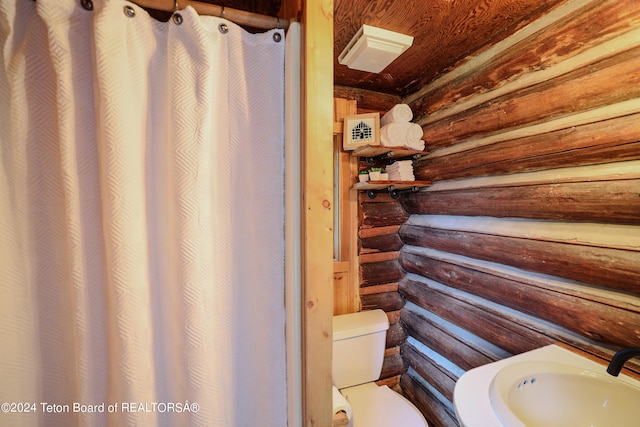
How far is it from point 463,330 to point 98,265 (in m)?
1.77

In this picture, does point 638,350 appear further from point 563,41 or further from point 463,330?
point 563,41

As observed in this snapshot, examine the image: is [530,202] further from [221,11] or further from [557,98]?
[221,11]

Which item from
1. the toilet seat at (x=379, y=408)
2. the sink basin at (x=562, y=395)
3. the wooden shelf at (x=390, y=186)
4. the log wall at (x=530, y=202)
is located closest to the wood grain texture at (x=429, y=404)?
the log wall at (x=530, y=202)

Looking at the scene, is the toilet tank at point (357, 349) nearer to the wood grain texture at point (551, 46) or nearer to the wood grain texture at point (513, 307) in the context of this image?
the wood grain texture at point (513, 307)

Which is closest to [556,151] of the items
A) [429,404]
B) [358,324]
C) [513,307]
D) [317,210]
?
[513,307]

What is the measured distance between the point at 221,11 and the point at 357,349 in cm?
179

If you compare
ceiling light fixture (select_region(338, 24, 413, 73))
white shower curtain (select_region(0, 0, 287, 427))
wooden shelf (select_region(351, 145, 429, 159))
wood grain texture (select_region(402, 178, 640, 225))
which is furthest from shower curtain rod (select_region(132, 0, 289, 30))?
wood grain texture (select_region(402, 178, 640, 225))

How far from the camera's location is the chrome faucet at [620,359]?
2.31ft

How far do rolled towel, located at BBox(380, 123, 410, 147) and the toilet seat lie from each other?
1576 millimetres

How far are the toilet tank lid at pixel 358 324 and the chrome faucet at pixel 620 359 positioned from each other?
1.01m

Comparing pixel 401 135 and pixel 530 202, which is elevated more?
pixel 401 135

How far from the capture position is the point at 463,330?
1426mm

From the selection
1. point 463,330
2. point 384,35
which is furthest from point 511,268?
point 384,35

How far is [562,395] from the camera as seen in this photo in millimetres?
842
